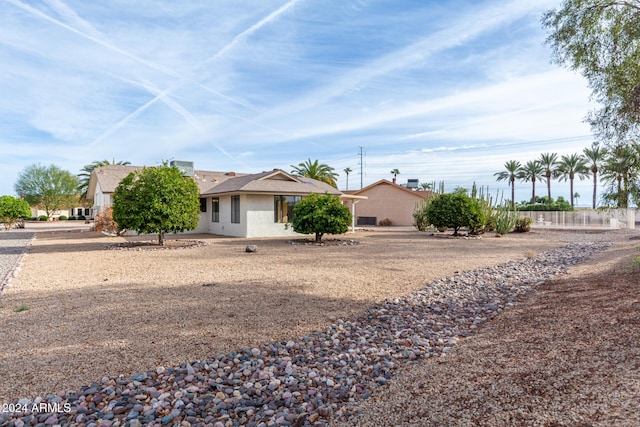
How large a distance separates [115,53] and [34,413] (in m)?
14.7

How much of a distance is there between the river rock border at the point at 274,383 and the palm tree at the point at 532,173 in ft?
170

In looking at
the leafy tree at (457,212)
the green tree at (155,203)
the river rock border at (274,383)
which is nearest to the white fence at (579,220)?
the leafy tree at (457,212)

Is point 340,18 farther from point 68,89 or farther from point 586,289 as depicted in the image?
point 68,89

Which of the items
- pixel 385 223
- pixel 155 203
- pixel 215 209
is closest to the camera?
pixel 155 203

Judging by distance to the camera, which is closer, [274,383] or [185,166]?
[274,383]

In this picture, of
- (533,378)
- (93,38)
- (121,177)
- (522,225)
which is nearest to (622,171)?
(533,378)

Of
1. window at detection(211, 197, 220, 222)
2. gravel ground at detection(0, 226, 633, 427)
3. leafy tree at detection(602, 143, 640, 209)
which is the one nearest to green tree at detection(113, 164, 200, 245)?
gravel ground at detection(0, 226, 633, 427)

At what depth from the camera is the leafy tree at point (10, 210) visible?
30552mm

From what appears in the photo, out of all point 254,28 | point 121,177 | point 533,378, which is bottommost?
point 533,378

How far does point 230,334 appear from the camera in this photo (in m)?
5.34

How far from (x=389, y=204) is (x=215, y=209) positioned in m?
18.7

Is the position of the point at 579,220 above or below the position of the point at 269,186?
below

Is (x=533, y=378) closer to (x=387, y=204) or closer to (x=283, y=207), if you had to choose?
(x=283, y=207)

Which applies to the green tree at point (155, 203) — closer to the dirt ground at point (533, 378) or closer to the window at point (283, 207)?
the window at point (283, 207)
